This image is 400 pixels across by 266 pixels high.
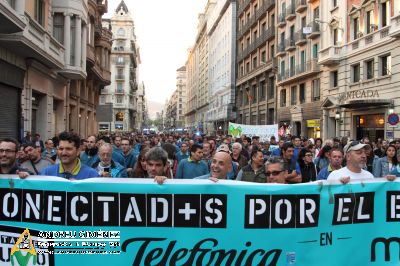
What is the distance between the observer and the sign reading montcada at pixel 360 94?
89.5 ft

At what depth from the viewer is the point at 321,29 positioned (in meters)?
34.5

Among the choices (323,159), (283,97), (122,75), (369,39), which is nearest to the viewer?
(323,159)

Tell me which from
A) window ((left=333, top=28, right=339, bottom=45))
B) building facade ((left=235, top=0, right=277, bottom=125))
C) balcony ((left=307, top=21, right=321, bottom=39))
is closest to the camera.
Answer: window ((left=333, top=28, right=339, bottom=45))

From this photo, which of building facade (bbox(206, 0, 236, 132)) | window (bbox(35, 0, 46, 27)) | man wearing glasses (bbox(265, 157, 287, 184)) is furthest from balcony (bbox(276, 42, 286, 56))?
man wearing glasses (bbox(265, 157, 287, 184))

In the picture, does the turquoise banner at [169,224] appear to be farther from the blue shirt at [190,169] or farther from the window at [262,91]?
the window at [262,91]

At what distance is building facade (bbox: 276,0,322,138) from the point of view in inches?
1405

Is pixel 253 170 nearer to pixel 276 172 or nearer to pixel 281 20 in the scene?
pixel 276 172

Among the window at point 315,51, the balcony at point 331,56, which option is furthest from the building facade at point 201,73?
the balcony at point 331,56

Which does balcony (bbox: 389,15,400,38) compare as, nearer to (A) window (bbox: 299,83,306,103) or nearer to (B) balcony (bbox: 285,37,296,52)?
(A) window (bbox: 299,83,306,103)

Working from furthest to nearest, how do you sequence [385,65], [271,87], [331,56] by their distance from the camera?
[271,87]
[331,56]
[385,65]

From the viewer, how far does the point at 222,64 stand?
78.1 metres

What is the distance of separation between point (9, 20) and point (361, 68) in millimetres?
21648

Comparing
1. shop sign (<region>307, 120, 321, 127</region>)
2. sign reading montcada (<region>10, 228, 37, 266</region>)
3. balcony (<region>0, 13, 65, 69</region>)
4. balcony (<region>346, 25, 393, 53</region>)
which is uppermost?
balcony (<region>346, 25, 393, 53</region>)

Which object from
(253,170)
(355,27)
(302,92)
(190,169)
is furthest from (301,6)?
(253,170)
